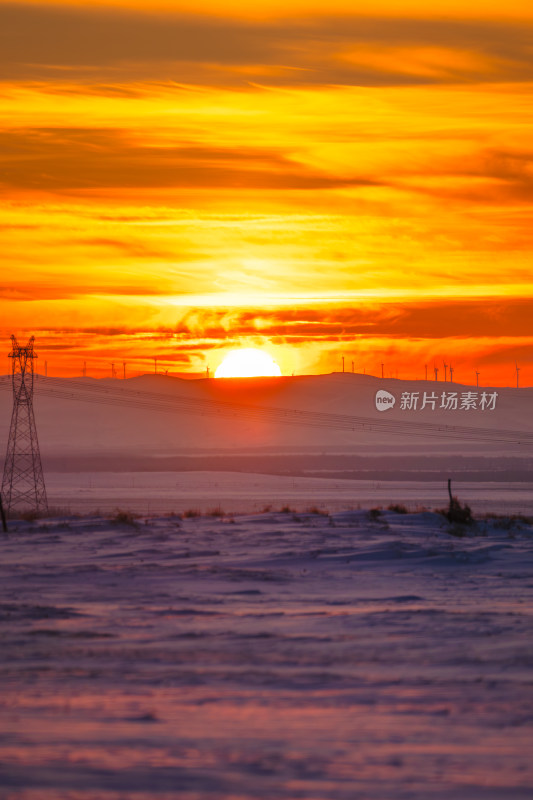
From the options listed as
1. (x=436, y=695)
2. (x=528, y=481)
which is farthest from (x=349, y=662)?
(x=528, y=481)

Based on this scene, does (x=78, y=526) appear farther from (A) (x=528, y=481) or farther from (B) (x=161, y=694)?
(A) (x=528, y=481)

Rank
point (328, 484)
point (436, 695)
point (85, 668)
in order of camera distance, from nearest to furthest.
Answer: point (436, 695)
point (85, 668)
point (328, 484)

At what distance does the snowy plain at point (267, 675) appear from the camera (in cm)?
905

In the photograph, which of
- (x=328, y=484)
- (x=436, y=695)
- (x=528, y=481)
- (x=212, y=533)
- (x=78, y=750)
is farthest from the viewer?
(x=528, y=481)

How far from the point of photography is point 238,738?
10117 mm

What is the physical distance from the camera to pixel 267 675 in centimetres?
1272

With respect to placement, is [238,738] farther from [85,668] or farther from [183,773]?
[85,668]

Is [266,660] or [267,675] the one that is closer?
[267,675]

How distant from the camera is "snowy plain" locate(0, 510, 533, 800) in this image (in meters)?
9.05

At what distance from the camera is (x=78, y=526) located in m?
31.2

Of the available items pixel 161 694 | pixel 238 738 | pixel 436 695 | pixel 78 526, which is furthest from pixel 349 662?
pixel 78 526

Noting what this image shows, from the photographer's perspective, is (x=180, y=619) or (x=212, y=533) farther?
(x=212, y=533)

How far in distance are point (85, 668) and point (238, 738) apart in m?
3.58

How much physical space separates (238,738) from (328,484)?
73.1 meters
